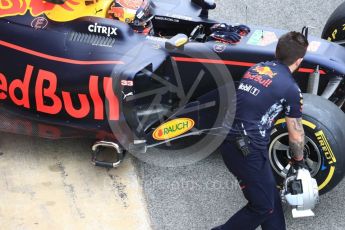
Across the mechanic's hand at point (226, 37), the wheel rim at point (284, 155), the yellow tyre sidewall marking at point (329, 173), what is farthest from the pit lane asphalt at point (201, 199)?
the mechanic's hand at point (226, 37)

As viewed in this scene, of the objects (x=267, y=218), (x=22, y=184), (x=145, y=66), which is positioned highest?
(x=145, y=66)

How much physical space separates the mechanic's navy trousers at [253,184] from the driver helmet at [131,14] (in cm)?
162

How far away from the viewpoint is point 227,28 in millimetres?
5344

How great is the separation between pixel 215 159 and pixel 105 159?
0.99 meters

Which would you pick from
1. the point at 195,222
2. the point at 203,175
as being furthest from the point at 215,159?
the point at 195,222

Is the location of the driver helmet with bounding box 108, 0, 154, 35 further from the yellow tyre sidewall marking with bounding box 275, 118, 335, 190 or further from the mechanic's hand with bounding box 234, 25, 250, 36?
the yellow tyre sidewall marking with bounding box 275, 118, 335, 190


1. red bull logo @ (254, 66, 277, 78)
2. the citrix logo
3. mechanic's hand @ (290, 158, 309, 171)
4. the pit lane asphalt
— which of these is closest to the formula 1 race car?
the citrix logo

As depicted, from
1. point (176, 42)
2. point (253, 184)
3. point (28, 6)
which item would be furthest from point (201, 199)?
point (28, 6)

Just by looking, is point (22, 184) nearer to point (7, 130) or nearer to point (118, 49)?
point (7, 130)

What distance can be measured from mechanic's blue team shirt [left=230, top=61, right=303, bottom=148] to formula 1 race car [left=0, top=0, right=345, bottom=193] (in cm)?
70

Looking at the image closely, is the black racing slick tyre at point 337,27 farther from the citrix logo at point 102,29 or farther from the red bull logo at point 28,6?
the red bull logo at point 28,6

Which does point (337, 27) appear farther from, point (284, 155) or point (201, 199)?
point (201, 199)

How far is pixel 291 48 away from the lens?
3992 mm

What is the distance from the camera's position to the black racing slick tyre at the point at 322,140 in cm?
464
